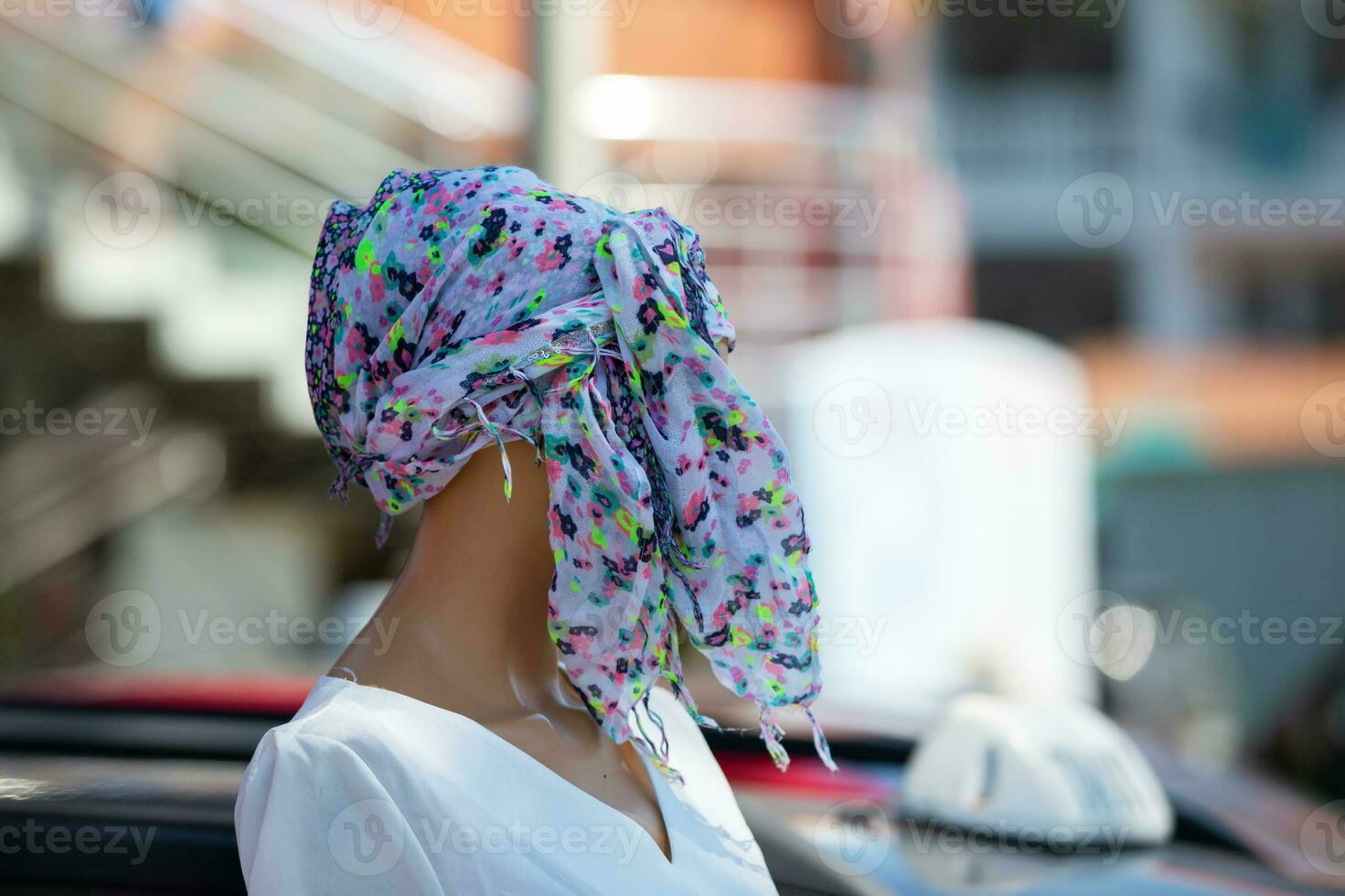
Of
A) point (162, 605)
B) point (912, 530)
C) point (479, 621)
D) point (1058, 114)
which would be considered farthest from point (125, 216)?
point (1058, 114)

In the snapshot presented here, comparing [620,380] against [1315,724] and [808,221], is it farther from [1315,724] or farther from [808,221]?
[808,221]

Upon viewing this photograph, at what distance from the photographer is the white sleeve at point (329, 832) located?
1.12 meters

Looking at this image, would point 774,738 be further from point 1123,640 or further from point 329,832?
point 1123,640

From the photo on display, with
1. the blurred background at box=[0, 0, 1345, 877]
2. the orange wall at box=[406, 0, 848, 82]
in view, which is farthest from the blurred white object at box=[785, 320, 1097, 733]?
the orange wall at box=[406, 0, 848, 82]

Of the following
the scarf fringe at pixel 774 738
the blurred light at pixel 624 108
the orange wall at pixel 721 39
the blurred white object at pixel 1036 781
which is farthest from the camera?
the orange wall at pixel 721 39

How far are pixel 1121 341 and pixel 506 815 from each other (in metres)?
15.7

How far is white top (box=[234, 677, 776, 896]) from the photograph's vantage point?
113 cm

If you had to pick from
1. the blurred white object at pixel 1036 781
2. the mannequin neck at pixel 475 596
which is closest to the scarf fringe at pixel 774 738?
the mannequin neck at pixel 475 596

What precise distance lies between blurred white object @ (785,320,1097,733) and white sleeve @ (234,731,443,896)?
14.6ft

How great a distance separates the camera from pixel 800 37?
11.0 m

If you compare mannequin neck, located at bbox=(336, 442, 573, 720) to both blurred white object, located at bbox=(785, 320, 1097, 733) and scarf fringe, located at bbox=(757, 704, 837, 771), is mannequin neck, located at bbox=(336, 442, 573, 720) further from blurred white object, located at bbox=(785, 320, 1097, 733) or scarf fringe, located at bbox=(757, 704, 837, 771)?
blurred white object, located at bbox=(785, 320, 1097, 733)

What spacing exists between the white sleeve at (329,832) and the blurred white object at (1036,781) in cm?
106

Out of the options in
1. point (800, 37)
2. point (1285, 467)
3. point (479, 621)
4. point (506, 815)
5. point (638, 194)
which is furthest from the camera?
point (800, 37)

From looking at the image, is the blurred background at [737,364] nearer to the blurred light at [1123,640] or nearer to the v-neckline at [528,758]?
the blurred light at [1123,640]
